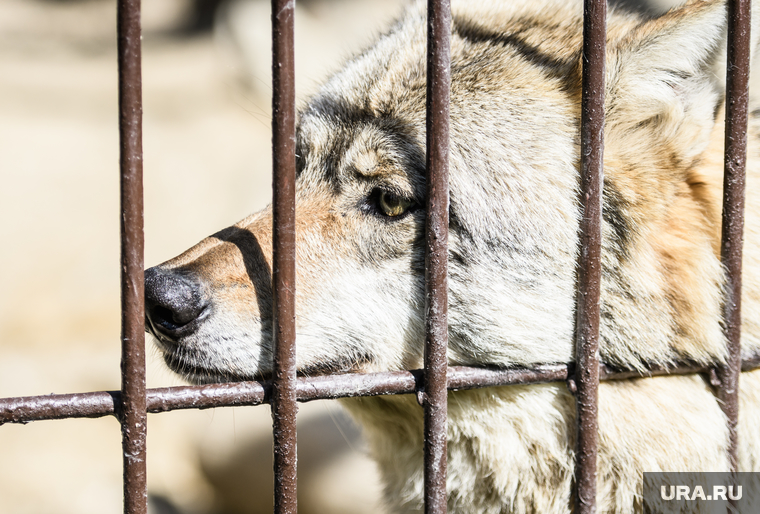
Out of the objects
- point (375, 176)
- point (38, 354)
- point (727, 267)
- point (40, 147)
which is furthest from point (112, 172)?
point (727, 267)

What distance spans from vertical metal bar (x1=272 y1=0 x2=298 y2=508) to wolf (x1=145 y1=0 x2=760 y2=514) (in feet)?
1.42

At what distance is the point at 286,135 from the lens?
1.30 metres

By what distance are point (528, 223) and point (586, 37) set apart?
0.58 metres

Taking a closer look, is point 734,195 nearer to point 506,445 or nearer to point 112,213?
point 506,445

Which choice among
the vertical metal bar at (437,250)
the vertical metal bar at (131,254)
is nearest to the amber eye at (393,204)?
the vertical metal bar at (437,250)

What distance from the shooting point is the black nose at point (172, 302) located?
1.68 meters

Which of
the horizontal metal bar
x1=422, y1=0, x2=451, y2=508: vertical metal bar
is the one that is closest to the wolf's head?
the horizontal metal bar

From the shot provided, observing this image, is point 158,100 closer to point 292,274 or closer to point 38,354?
point 38,354

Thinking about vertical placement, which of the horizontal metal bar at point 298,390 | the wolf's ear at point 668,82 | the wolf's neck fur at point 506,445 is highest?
the wolf's ear at point 668,82

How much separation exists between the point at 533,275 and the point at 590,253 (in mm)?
309

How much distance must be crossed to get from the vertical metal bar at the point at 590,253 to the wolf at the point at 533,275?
0.70 ft

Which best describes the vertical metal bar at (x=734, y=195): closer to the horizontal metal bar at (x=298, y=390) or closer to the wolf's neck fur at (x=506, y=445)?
the horizontal metal bar at (x=298, y=390)

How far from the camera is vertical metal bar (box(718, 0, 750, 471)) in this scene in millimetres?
1609

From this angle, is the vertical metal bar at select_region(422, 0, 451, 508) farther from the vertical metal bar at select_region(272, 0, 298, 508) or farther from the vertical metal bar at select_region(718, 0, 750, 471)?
the vertical metal bar at select_region(718, 0, 750, 471)
